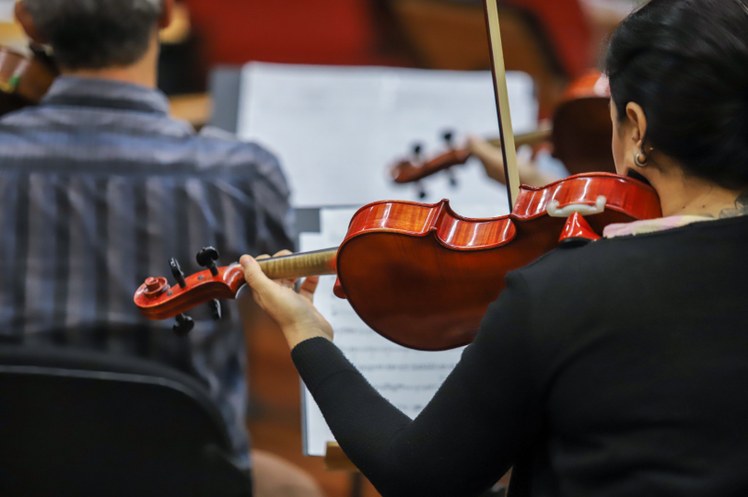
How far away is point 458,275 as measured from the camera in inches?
42.8

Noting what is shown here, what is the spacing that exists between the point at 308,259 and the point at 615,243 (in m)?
0.38

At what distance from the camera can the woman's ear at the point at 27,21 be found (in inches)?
61.2

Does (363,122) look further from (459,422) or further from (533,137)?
(459,422)

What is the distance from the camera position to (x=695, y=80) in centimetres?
85

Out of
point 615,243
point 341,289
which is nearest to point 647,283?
point 615,243

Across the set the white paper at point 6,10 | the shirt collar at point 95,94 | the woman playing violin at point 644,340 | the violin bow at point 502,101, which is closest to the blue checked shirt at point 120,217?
the shirt collar at point 95,94

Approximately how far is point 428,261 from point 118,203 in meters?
0.53

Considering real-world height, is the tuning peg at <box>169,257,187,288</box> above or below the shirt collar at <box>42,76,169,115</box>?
below

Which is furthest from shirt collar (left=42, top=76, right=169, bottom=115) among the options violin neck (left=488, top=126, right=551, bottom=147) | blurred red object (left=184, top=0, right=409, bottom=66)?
blurred red object (left=184, top=0, right=409, bottom=66)

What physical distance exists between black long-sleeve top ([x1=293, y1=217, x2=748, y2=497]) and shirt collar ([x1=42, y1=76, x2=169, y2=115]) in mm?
811

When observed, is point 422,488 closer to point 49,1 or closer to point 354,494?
point 354,494

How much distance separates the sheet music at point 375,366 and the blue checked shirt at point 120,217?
0.14 meters

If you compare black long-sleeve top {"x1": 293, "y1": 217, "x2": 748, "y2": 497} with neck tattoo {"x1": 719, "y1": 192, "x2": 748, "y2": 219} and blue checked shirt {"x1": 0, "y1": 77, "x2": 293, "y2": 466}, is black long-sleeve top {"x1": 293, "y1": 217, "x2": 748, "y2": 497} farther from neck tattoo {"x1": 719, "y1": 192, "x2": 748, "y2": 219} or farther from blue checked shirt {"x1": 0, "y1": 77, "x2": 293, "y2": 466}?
blue checked shirt {"x1": 0, "y1": 77, "x2": 293, "y2": 466}

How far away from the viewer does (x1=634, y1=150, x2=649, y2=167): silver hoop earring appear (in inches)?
36.5
